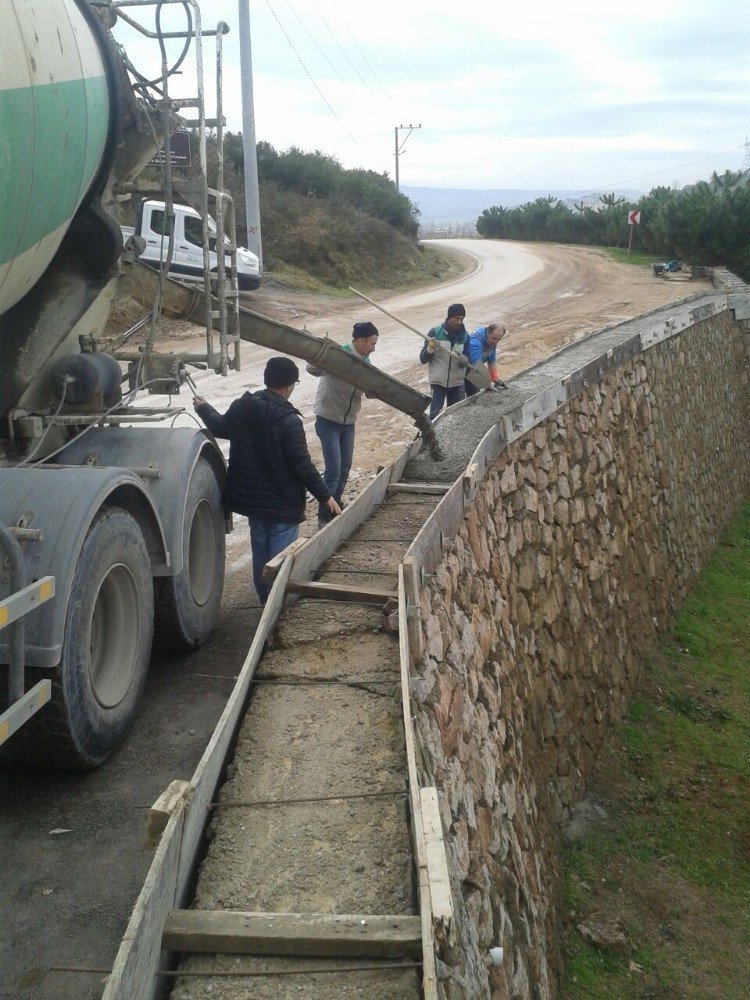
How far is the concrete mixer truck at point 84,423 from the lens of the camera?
12.6 ft

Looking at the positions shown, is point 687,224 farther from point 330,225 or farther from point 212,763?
point 212,763

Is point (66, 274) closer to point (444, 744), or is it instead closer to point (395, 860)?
point (444, 744)

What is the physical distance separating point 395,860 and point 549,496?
5.47m

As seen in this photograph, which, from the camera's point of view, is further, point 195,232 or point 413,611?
point 195,232

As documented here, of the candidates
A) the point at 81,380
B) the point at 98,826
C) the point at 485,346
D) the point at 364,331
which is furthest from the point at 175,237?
the point at 485,346

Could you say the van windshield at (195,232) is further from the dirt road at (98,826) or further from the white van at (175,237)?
the dirt road at (98,826)

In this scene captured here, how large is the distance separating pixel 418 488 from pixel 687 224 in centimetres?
2794

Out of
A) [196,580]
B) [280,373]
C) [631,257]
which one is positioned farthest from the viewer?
[631,257]

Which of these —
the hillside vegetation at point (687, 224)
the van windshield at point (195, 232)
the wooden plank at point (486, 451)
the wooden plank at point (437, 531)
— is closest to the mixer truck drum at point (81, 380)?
the van windshield at point (195, 232)

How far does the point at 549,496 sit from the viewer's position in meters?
8.41

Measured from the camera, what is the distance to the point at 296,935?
2922mm

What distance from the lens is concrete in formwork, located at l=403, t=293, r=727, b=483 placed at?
762 centimetres

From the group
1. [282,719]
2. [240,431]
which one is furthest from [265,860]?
[240,431]

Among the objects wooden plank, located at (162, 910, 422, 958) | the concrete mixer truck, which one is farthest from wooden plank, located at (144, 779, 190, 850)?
the concrete mixer truck
